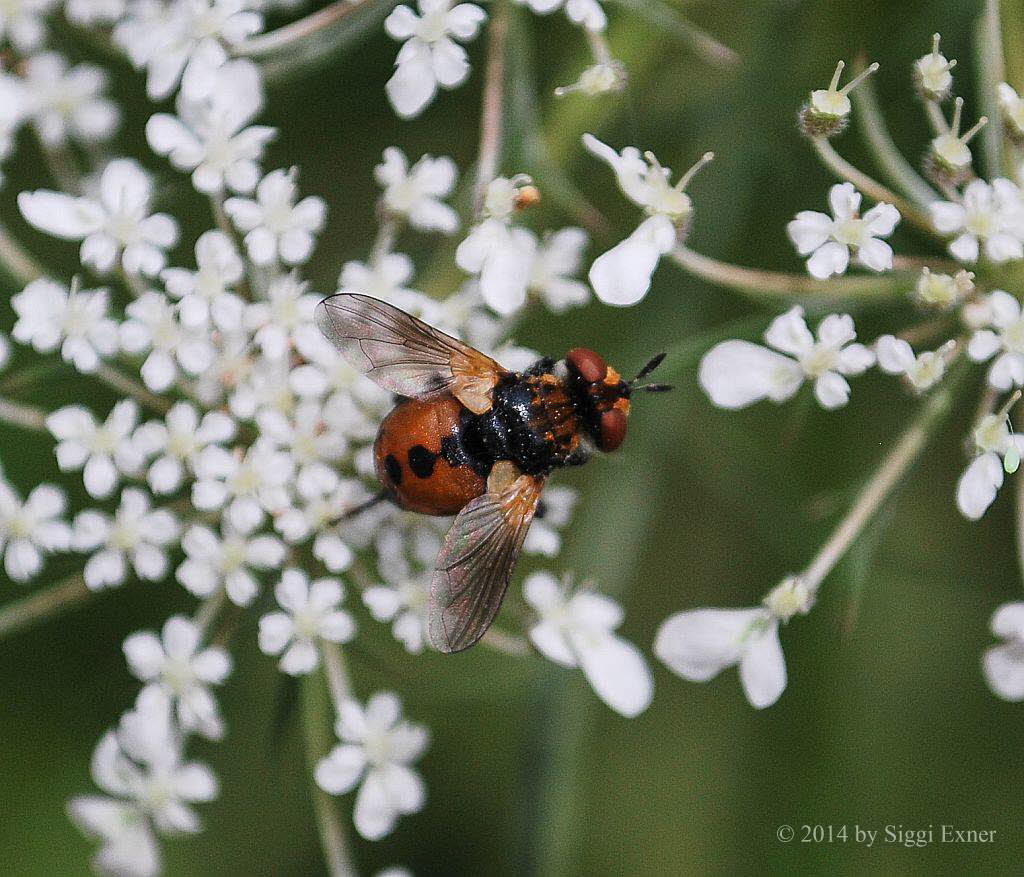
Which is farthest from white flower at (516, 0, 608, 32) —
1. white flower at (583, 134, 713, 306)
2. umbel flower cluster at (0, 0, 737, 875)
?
white flower at (583, 134, 713, 306)

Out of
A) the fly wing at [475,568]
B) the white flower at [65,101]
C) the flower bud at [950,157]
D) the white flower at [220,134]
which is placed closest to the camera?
the fly wing at [475,568]

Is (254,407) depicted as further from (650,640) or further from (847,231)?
(650,640)

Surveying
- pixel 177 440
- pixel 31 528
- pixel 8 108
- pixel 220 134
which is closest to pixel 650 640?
pixel 177 440

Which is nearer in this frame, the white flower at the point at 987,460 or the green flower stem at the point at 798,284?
the white flower at the point at 987,460

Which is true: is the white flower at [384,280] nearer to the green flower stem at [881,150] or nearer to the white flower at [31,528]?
the white flower at [31,528]

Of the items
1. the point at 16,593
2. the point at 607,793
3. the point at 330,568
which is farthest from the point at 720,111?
the point at 16,593

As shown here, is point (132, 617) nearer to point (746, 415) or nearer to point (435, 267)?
point (435, 267)

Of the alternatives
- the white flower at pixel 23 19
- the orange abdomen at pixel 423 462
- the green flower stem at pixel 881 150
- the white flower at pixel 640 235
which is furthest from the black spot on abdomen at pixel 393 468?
the white flower at pixel 23 19
